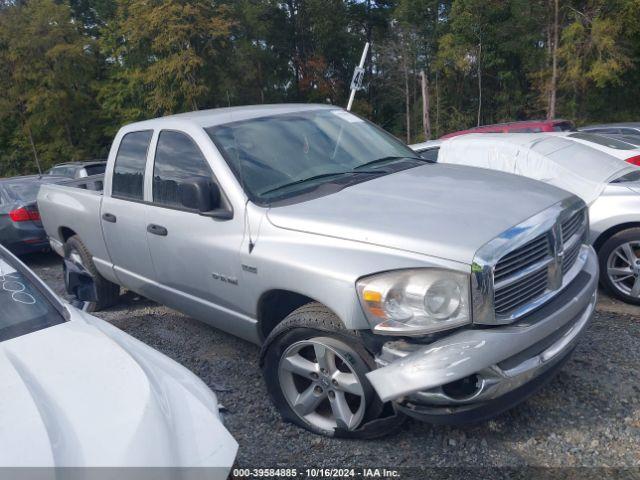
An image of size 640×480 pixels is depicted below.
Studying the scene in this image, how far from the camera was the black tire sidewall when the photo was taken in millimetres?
2910

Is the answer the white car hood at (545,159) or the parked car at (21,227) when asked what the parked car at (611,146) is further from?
the parked car at (21,227)

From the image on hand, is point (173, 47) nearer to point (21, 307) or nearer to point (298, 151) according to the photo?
point (298, 151)

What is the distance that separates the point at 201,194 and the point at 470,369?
192 cm

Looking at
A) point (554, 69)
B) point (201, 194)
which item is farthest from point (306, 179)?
point (554, 69)

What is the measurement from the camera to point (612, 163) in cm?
545

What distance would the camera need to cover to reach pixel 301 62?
2858 cm

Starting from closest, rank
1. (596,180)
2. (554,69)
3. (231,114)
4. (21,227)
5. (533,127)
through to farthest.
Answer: (231,114)
(596,180)
(21,227)
(533,127)
(554,69)

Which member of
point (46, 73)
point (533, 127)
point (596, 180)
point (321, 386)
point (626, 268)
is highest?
point (46, 73)

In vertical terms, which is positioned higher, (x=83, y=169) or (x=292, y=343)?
(x=292, y=343)

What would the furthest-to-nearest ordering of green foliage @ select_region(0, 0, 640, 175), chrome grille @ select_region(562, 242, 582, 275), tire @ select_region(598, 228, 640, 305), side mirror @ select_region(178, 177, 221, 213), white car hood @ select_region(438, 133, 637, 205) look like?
green foliage @ select_region(0, 0, 640, 175) → white car hood @ select_region(438, 133, 637, 205) → tire @ select_region(598, 228, 640, 305) → side mirror @ select_region(178, 177, 221, 213) → chrome grille @ select_region(562, 242, 582, 275)

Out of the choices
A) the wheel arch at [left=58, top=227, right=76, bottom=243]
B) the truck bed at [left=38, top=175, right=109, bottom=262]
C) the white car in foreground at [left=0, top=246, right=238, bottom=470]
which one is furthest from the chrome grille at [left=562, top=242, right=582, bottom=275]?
the wheel arch at [left=58, top=227, right=76, bottom=243]

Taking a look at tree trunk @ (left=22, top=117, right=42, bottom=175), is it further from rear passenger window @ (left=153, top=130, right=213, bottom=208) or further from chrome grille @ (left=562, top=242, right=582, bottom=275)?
chrome grille @ (left=562, top=242, right=582, bottom=275)

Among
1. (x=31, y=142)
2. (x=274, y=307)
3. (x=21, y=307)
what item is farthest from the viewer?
(x=31, y=142)

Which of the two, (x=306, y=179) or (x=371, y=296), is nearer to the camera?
(x=371, y=296)
